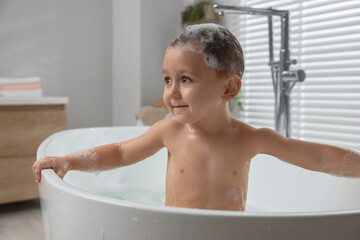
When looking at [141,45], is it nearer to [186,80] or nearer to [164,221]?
[186,80]

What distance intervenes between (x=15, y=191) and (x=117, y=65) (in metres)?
1.46

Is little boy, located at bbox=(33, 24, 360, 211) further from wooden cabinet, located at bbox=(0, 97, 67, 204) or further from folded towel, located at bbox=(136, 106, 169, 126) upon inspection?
folded towel, located at bbox=(136, 106, 169, 126)

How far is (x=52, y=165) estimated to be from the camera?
0.96 meters

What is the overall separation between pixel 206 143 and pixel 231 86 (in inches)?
6.6

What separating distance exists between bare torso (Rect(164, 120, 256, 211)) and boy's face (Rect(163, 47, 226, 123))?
0.11 m

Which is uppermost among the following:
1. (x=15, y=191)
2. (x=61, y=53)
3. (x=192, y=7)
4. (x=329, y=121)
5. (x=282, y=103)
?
(x=192, y=7)

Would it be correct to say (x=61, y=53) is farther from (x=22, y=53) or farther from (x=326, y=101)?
(x=326, y=101)

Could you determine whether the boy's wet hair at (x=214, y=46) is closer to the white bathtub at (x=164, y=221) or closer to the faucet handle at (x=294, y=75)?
the white bathtub at (x=164, y=221)

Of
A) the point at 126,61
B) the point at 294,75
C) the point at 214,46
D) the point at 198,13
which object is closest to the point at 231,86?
the point at 214,46

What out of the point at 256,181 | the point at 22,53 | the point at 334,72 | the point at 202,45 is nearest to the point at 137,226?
the point at 202,45

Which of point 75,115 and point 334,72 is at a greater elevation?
point 334,72

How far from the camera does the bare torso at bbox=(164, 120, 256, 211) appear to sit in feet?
3.35

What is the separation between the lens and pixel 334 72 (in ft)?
7.05

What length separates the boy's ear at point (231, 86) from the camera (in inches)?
38.1
